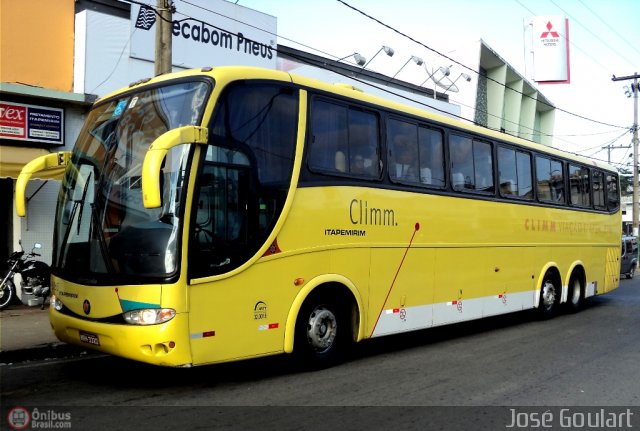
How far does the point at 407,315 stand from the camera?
27.4ft

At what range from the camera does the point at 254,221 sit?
6.25 metres

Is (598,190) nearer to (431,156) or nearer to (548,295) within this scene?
(548,295)

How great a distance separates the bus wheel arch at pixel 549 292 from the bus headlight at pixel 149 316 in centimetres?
877

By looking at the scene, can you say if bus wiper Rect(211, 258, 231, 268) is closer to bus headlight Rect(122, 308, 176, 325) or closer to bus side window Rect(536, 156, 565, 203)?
bus headlight Rect(122, 308, 176, 325)

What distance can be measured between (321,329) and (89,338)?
2639mm

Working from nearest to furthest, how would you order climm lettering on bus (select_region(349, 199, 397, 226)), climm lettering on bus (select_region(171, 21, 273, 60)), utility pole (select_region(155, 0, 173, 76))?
climm lettering on bus (select_region(349, 199, 397, 226)) < utility pole (select_region(155, 0, 173, 76)) < climm lettering on bus (select_region(171, 21, 273, 60))

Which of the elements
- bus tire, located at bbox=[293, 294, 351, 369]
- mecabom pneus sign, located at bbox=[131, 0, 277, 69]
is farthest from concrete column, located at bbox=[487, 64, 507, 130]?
bus tire, located at bbox=[293, 294, 351, 369]

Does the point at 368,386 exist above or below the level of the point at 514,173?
below

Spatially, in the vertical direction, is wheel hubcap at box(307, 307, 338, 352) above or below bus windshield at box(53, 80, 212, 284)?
below

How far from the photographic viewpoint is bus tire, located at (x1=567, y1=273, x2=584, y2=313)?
13406mm

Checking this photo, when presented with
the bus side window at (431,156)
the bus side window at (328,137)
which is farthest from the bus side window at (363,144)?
the bus side window at (431,156)

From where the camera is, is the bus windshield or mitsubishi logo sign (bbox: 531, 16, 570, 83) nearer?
the bus windshield

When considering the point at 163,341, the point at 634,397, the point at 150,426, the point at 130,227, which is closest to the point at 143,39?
the point at 130,227

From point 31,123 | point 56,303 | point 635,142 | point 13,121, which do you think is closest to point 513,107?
point 635,142
